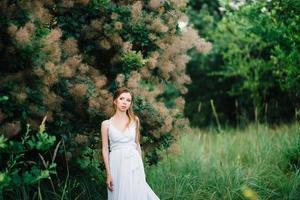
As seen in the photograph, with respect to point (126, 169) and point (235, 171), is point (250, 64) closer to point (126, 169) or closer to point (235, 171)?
point (235, 171)

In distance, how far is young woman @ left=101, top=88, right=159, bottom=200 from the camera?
4.66 meters

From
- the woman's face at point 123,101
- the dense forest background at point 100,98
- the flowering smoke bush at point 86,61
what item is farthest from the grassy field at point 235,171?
the woman's face at point 123,101

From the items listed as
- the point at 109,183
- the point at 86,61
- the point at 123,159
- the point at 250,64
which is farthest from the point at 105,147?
the point at 250,64

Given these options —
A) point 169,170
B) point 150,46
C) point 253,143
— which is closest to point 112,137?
point 150,46

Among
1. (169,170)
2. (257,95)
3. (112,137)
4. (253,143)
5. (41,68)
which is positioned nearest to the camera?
(41,68)

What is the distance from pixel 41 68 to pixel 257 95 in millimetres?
7308

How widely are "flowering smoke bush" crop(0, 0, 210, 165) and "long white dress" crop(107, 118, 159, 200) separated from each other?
0.45 metres

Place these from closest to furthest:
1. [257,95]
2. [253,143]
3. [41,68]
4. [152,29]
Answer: [41,68] < [152,29] < [253,143] < [257,95]

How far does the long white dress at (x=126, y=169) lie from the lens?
466 cm

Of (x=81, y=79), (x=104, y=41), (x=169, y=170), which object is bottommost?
(x=169, y=170)

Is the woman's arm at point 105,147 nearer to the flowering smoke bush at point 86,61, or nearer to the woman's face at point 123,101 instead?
the woman's face at point 123,101

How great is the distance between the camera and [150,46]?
18.4ft

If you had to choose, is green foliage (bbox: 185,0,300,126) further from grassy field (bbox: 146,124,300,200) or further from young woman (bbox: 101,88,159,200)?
young woman (bbox: 101,88,159,200)

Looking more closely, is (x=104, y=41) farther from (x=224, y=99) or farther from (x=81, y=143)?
(x=224, y=99)
